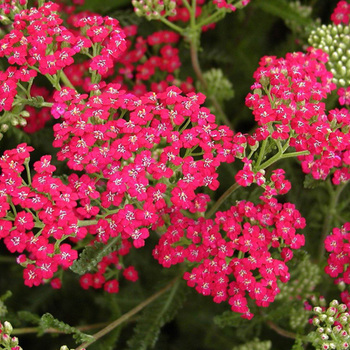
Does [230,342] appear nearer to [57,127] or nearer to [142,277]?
[142,277]

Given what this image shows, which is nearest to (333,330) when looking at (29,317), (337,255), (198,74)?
(337,255)

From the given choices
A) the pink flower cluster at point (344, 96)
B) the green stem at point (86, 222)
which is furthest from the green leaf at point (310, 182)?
the green stem at point (86, 222)

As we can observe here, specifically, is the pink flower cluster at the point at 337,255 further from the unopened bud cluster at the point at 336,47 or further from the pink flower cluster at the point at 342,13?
the pink flower cluster at the point at 342,13

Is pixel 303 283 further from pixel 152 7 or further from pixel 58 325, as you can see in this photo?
pixel 152 7

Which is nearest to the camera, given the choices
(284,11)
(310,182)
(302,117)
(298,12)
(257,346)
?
(302,117)

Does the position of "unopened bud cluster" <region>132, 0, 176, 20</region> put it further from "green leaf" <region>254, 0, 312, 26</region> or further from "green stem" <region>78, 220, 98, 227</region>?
"green stem" <region>78, 220, 98, 227</region>

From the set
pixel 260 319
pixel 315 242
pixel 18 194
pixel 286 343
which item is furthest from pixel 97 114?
pixel 286 343
